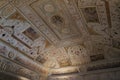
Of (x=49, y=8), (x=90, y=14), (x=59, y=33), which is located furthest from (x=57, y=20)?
(x=90, y=14)

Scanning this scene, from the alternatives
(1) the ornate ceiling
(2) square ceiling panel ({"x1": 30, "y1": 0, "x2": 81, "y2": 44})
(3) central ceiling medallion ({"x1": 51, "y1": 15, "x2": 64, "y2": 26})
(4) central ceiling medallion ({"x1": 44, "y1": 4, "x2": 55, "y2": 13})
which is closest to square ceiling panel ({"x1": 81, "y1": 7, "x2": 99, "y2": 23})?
(1) the ornate ceiling

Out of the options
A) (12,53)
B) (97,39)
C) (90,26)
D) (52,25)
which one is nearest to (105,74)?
(97,39)

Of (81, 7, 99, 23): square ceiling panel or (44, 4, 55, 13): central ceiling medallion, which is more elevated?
(44, 4, 55, 13): central ceiling medallion

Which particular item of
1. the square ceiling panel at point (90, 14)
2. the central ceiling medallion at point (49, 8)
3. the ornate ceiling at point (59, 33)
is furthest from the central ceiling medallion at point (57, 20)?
the square ceiling panel at point (90, 14)

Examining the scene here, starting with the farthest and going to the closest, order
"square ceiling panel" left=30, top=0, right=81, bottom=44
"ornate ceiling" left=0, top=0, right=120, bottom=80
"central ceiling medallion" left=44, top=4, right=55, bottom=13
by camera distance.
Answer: "central ceiling medallion" left=44, top=4, right=55, bottom=13, "square ceiling panel" left=30, top=0, right=81, bottom=44, "ornate ceiling" left=0, top=0, right=120, bottom=80

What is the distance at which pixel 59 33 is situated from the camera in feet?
26.1

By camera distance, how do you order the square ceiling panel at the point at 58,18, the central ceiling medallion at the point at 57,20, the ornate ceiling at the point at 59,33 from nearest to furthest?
the ornate ceiling at the point at 59,33 → the square ceiling panel at the point at 58,18 → the central ceiling medallion at the point at 57,20

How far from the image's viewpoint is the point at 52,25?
736 cm

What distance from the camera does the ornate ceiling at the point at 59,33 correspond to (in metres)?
6.05

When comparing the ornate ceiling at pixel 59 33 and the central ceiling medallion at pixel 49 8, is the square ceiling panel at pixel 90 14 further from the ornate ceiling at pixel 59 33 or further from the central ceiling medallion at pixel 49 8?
the central ceiling medallion at pixel 49 8

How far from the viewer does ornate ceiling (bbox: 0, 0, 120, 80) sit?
19.9 feet

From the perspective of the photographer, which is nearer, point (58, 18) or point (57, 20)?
point (58, 18)

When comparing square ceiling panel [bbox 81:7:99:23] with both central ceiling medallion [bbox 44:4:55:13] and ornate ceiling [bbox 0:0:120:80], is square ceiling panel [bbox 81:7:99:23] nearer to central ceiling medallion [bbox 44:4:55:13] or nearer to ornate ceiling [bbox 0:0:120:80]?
ornate ceiling [bbox 0:0:120:80]

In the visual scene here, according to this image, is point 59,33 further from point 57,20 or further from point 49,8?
point 49,8
